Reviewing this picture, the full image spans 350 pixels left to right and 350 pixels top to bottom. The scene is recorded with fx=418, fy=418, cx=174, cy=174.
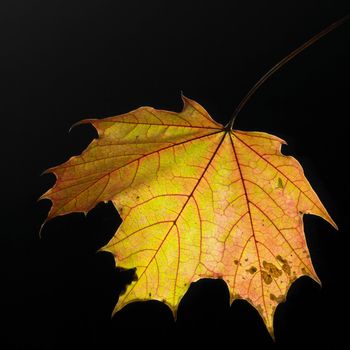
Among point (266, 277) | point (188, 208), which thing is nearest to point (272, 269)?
point (266, 277)

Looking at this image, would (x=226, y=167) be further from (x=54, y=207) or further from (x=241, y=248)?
(x=54, y=207)

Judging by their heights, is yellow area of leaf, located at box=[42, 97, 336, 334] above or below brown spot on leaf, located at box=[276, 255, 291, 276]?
above

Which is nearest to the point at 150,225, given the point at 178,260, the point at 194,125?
the point at 178,260

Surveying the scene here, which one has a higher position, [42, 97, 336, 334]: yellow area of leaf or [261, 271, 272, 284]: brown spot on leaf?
[42, 97, 336, 334]: yellow area of leaf

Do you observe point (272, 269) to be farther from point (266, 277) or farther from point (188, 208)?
point (188, 208)

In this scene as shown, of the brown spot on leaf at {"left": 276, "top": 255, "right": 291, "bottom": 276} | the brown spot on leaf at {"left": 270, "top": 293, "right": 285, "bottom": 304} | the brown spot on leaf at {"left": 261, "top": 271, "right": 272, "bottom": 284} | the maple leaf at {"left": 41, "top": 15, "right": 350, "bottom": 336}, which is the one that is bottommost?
the brown spot on leaf at {"left": 270, "top": 293, "right": 285, "bottom": 304}

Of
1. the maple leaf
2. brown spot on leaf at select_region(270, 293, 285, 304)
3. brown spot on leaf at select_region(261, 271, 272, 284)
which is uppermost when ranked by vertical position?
the maple leaf

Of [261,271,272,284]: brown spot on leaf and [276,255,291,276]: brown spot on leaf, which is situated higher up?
[276,255,291,276]: brown spot on leaf
